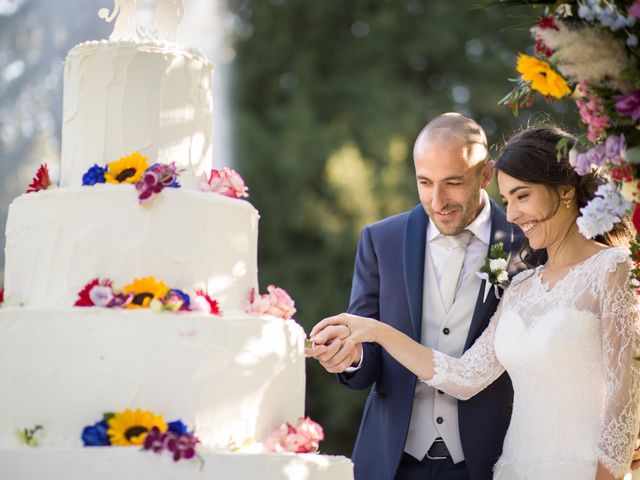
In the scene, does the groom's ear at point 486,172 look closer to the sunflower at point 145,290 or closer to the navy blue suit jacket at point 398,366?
the navy blue suit jacket at point 398,366

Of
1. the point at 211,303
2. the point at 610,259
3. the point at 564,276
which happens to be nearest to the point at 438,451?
the point at 564,276

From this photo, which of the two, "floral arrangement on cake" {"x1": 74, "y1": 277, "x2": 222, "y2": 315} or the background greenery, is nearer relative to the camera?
"floral arrangement on cake" {"x1": 74, "y1": 277, "x2": 222, "y2": 315}

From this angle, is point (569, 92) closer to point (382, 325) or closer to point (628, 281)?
point (628, 281)

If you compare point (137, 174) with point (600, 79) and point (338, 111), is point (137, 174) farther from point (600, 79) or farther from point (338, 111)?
point (338, 111)

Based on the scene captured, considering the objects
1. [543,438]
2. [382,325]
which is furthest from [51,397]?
[543,438]

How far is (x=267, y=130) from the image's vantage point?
690 inches

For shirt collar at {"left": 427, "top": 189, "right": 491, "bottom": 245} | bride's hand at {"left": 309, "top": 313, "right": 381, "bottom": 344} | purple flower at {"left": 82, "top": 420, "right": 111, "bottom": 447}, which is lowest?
purple flower at {"left": 82, "top": 420, "right": 111, "bottom": 447}

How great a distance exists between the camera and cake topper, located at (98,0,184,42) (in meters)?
4.95

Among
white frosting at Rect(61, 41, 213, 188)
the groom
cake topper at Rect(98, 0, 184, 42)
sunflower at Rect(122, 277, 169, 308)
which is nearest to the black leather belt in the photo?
the groom

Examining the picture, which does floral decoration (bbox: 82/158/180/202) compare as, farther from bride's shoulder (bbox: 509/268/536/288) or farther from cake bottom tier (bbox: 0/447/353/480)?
bride's shoulder (bbox: 509/268/536/288)

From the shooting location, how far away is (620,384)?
4.39m

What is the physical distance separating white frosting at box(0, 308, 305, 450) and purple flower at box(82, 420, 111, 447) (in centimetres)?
7

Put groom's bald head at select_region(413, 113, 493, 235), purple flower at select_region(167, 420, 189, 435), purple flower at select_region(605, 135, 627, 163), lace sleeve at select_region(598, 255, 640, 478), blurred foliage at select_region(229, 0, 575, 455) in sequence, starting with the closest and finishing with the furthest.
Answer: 1. purple flower at select_region(605, 135, 627, 163)
2. purple flower at select_region(167, 420, 189, 435)
3. lace sleeve at select_region(598, 255, 640, 478)
4. groom's bald head at select_region(413, 113, 493, 235)
5. blurred foliage at select_region(229, 0, 575, 455)

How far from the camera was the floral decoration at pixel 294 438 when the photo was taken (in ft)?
14.9
